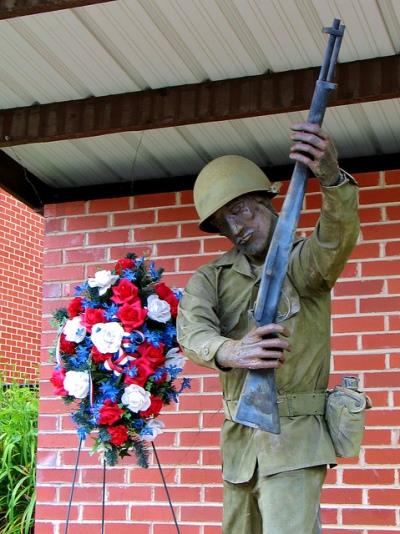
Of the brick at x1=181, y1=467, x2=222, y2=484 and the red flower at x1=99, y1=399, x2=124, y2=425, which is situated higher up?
the red flower at x1=99, y1=399, x2=124, y2=425

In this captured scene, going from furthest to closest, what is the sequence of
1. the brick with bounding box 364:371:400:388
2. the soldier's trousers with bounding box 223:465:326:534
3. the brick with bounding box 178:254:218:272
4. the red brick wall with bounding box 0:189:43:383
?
the red brick wall with bounding box 0:189:43:383 < the brick with bounding box 178:254:218:272 < the brick with bounding box 364:371:400:388 < the soldier's trousers with bounding box 223:465:326:534

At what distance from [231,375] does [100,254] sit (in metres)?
2.23

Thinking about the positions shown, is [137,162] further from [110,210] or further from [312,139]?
[312,139]

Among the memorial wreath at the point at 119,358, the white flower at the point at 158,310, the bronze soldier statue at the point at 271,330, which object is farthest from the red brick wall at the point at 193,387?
the bronze soldier statue at the point at 271,330

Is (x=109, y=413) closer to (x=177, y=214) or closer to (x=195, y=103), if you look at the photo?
(x=195, y=103)

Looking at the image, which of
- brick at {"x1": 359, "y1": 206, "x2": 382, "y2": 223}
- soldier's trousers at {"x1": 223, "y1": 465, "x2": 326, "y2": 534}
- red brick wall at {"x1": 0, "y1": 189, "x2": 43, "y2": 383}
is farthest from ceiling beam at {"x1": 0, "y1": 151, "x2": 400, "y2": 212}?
red brick wall at {"x1": 0, "y1": 189, "x2": 43, "y2": 383}

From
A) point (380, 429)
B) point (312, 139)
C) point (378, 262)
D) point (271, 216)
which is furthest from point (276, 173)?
point (312, 139)

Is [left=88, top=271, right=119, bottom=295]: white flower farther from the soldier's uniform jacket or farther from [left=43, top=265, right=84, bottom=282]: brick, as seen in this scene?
[left=43, top=265, right=84, bottom=282]: brick

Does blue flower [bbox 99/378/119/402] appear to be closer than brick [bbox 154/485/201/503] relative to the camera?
Yes

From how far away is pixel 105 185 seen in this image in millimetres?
5375

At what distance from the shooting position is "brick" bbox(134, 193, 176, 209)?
17.0 feet

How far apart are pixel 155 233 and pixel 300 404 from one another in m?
2.25

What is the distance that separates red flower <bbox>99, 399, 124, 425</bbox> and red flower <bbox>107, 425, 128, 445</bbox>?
0.03m

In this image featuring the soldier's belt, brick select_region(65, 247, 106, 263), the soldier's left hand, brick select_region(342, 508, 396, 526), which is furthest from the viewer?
brick select_region(65, 247, 106, 263)
